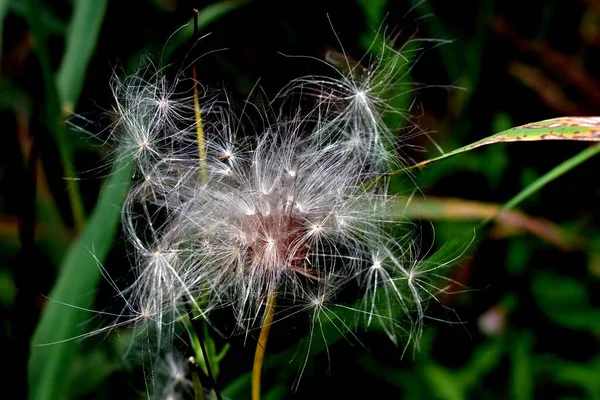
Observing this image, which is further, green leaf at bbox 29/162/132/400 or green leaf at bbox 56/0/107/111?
green leaf at bbox 56/0/107/111

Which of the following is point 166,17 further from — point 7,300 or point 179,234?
point 179,234

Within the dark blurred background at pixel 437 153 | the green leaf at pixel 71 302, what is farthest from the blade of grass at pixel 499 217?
the green leaf at pixel 71 302

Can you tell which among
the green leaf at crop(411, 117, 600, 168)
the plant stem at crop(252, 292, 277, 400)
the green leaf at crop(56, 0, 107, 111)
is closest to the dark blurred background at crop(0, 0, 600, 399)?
the green leaf at crop(56, 0, 107, 111)

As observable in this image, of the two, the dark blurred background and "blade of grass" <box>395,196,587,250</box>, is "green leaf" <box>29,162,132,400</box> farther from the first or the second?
"blade of grass" <box>395,196,587,250</box>

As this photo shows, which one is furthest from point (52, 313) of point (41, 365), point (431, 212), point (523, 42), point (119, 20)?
point (523, 42)

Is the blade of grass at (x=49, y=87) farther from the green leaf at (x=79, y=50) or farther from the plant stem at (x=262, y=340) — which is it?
the plant stem at (x=262, y=340)

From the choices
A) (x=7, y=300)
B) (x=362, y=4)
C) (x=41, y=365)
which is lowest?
(x=7, y=300)
